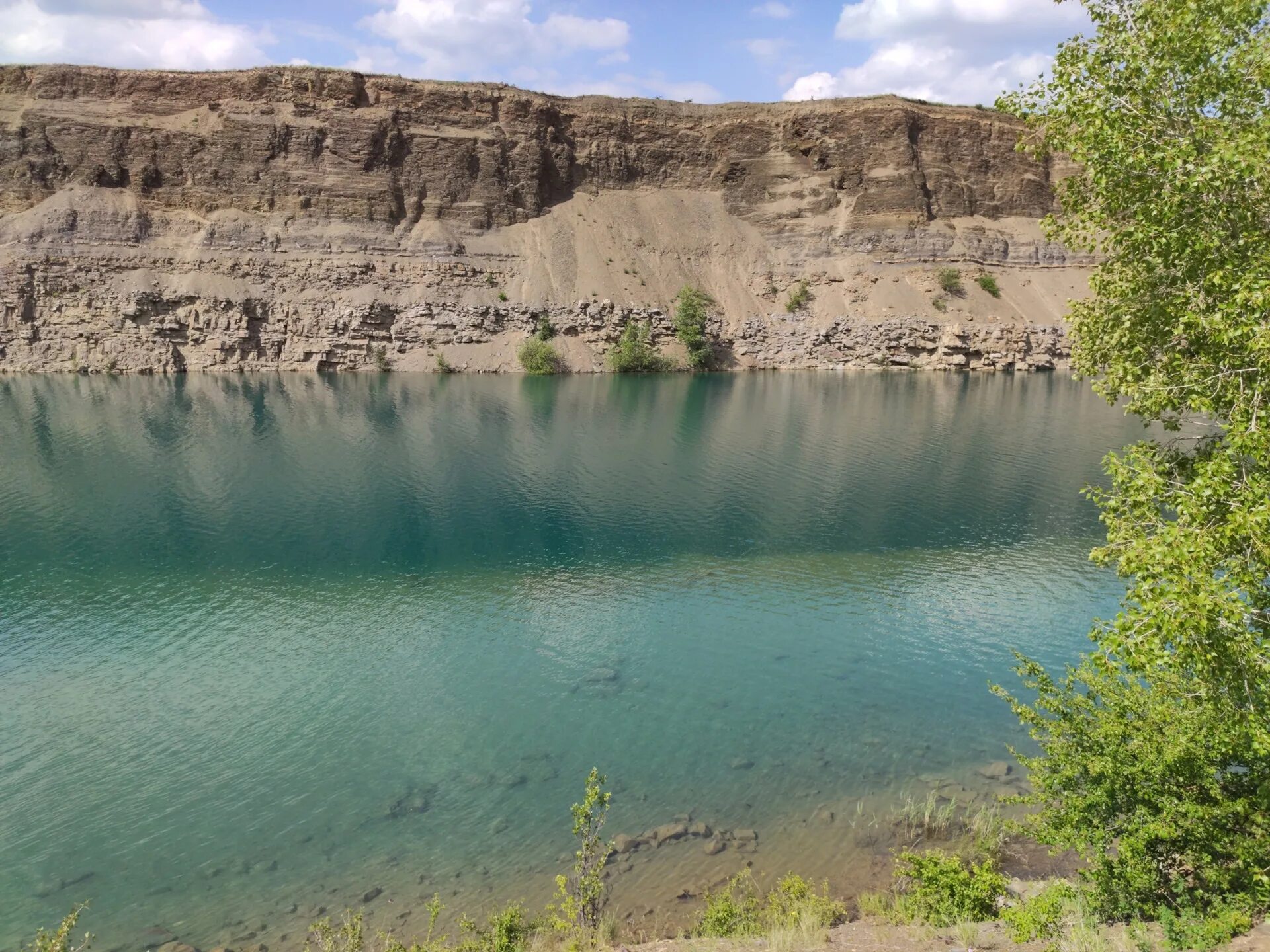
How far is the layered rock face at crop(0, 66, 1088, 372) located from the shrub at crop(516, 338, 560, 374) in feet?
5.77

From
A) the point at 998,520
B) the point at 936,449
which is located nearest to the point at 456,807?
the point at 998,520

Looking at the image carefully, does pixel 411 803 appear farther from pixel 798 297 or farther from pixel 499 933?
pixel 798 297

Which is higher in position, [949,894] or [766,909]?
[949,894]

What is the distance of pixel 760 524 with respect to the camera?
95.4 ft

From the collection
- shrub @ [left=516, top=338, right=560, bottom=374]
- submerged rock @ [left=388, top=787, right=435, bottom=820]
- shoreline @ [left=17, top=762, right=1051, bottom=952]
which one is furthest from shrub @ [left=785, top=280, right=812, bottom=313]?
submerged rock @ [left=388, top=787, right=435, bottom=820]

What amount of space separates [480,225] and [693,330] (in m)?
25.7

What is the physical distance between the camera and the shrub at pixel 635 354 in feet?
258

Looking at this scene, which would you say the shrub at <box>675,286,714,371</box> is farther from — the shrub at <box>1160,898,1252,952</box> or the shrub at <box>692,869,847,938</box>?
the shrub at <box>1160,898,1252,952</box>

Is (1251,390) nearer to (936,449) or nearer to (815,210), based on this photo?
(936,449)

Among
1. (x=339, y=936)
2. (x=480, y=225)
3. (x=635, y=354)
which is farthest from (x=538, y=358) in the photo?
(x=339, y=936)

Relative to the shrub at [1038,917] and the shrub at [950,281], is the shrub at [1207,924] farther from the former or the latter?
the shrub at [950,281]

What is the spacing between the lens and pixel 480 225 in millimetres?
86688

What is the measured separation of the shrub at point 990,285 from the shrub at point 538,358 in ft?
157

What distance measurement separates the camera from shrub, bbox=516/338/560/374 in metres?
76.6
